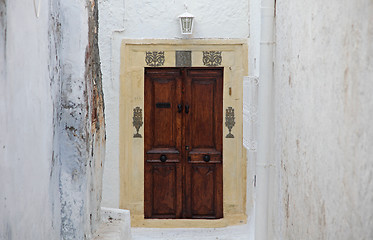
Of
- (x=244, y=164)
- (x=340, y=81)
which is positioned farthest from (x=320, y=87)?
(x=244, y=164)

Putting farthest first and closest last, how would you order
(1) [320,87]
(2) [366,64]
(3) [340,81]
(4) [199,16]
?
1. (4) [199,16]
2. (1) [320,87]
3. (3) [340,81]
4. (2) [366,64]

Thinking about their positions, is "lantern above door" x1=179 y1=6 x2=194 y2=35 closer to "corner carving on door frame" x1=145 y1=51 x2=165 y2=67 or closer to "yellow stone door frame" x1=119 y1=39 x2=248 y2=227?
"yellow stone door frame" x1=119 y1=39 x2=248 y2=227

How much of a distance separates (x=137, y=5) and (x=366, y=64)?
5.86m

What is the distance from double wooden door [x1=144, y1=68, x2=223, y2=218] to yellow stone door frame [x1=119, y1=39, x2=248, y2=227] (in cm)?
10

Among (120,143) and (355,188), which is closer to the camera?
(355,188)

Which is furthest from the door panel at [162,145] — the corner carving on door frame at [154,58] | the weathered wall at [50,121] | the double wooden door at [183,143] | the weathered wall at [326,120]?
the weathered wall at [326,120]

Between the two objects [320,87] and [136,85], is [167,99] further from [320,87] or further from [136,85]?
[320,87]

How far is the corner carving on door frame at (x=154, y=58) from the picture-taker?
25.8ft

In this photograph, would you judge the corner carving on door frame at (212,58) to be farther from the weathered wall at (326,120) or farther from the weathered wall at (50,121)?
the weathered wall at (326,120)

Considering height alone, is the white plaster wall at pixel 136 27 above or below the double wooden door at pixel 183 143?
above

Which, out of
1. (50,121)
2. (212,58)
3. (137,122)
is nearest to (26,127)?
(50,121)

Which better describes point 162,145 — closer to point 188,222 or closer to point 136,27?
point 188,222

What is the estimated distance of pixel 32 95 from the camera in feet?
11.3

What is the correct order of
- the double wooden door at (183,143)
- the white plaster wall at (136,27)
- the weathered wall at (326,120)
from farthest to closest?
1. the double wooden door at (183,143)
2. the white plaster wall at (136,27)
3. the weathered wall at (326,120)
